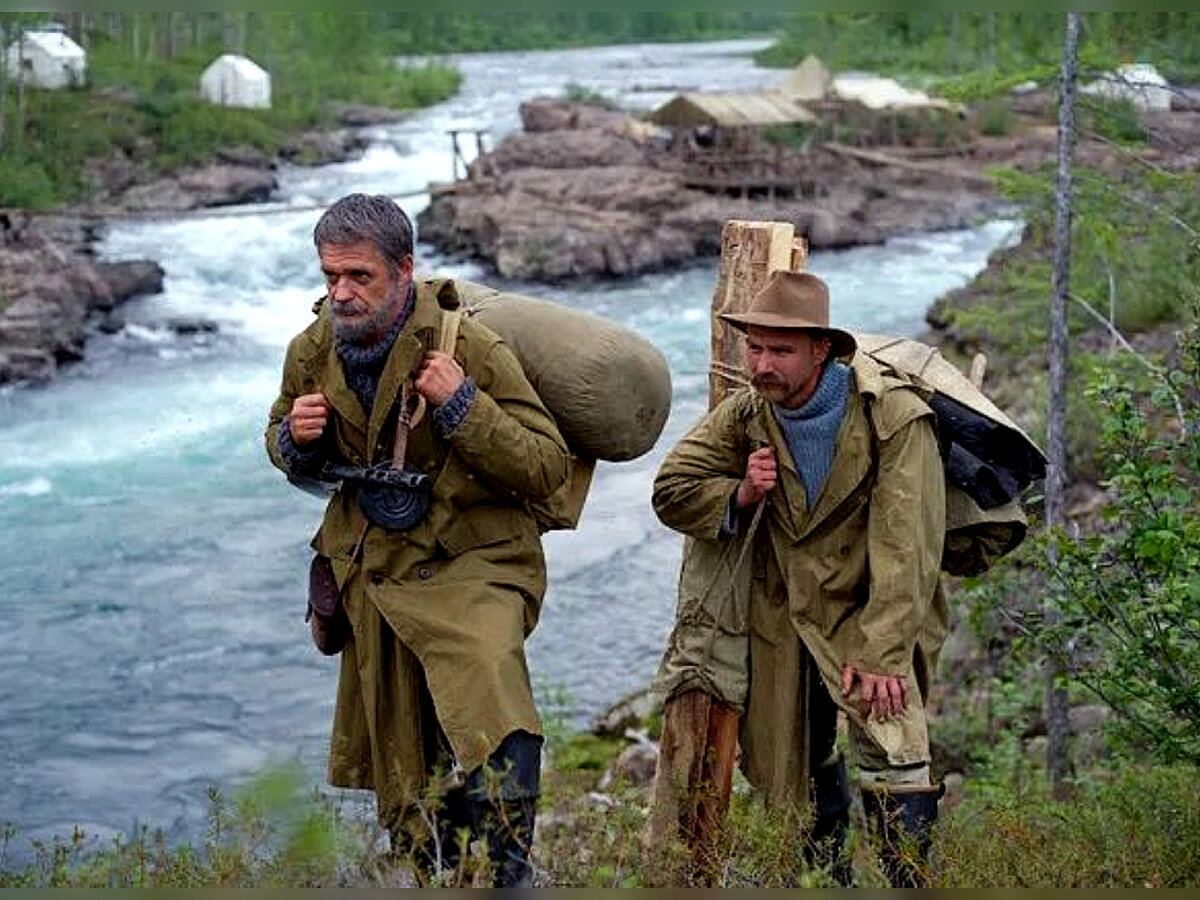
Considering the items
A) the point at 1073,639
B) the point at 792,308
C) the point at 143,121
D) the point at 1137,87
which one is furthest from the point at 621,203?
the point at 792,308

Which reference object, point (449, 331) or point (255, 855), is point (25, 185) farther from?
point (255, 855)

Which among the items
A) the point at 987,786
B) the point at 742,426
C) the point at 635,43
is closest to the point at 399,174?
the point at 987,786

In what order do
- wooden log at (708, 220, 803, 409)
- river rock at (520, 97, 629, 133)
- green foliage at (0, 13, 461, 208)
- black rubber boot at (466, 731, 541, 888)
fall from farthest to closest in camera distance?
river rock at (520, 97, 629, 133)
green foliage at (0, 13, 461, 208)
wooden log at (708, 220, 803, 409)
black rubber boot at (466, 731, 541, 888)

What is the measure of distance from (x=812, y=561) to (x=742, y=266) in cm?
101

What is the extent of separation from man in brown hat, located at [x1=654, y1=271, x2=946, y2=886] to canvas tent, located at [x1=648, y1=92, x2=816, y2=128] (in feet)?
91.0

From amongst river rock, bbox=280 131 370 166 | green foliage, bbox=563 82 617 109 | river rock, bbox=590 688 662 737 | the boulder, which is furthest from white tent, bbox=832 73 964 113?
the boulder

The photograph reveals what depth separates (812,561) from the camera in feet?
14.1

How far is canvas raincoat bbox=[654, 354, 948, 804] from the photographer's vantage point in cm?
415

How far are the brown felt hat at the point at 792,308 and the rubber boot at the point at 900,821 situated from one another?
105 cm

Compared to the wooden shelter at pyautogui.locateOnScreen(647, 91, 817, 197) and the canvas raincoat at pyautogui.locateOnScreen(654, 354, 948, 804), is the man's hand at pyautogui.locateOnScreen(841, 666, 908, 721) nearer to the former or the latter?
the canvas raincoat at pyautogui.locateOnScreen(654, 354, 948, 804)

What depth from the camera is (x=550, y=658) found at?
453 inches

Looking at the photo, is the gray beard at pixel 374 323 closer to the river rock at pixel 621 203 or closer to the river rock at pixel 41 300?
the river rock at pixel 41 300

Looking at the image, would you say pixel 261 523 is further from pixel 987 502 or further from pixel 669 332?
pixel 987 502

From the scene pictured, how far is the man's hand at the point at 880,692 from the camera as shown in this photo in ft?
13.7
